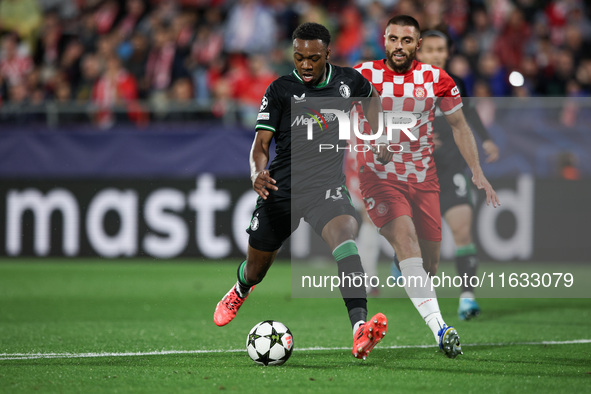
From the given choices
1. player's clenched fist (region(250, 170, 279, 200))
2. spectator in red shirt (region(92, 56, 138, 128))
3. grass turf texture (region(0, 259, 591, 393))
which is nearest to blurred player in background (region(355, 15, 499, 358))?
grass turf texture (region(0, 259, 591, 393))

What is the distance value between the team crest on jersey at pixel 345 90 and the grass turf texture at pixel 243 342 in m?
1.76

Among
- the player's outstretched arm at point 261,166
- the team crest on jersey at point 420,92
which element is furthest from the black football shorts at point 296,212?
the team crest on jersey at point 420,92

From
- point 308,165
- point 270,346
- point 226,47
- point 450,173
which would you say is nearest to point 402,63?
point 308,165

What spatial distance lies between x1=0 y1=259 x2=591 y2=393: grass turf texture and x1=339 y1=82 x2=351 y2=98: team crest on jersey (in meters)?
1.76

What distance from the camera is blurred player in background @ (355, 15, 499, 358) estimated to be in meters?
6.29

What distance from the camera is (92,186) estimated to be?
12867mm

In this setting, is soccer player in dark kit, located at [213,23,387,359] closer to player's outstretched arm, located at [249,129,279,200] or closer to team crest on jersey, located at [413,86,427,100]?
player's outstretched arm, located at [249,129,279,200]

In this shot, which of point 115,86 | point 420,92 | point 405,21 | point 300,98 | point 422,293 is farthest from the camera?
point 115,86

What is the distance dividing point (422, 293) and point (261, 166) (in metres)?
1.39

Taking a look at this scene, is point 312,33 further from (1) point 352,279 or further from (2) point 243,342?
(2) point 243,342

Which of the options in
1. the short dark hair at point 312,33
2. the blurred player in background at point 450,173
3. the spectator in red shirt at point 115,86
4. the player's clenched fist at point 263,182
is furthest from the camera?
the spectator in red shirt at point 115,86

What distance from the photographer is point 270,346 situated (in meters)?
5.66

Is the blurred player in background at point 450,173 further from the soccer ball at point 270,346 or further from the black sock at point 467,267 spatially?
the soccer ball at point 270,346

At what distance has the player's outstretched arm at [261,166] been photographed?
221 inches
